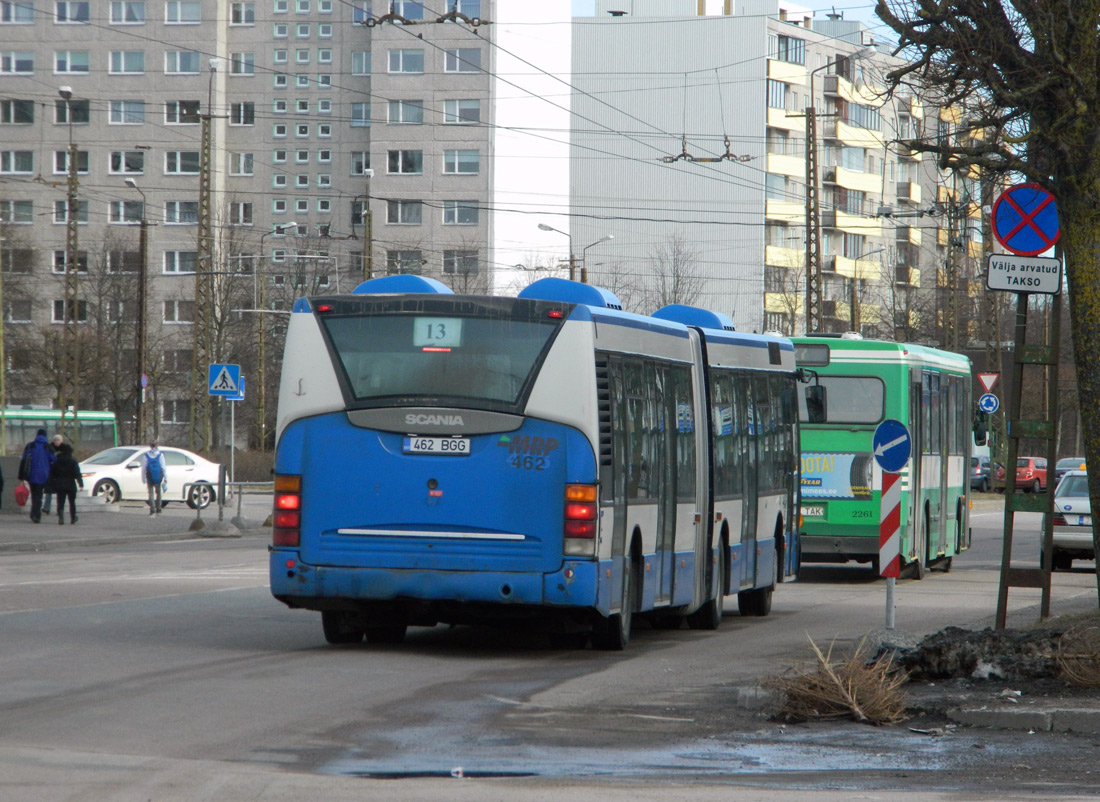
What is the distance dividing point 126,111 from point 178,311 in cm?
1153

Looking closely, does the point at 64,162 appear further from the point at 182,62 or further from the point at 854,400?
the point at 854,400

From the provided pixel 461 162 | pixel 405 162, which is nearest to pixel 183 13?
pixel 405 162

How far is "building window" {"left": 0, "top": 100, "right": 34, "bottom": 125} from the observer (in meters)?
94.1

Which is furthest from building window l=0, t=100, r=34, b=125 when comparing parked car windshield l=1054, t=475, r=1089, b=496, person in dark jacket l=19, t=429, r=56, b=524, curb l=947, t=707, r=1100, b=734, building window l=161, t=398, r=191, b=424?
curb l=947, t=707, r=1100, b=734

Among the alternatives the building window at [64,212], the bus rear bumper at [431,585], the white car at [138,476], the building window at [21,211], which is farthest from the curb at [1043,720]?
the building window at [21,211]

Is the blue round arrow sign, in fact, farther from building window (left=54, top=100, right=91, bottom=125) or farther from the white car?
building window (left=54, top=100, right=91, bottom=125)

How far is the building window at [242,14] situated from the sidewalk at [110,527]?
58.0 meters

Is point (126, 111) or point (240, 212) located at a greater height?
point (126, 111)

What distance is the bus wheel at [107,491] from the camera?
4369 cm

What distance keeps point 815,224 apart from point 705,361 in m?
29.9

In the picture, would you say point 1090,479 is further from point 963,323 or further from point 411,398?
point 963,323

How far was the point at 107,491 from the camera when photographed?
144 ft

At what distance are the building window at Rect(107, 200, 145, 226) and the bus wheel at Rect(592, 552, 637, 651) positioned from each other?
3353 inches

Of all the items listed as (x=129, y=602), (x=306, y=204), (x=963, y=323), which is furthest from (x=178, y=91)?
(x=129, y=602)
